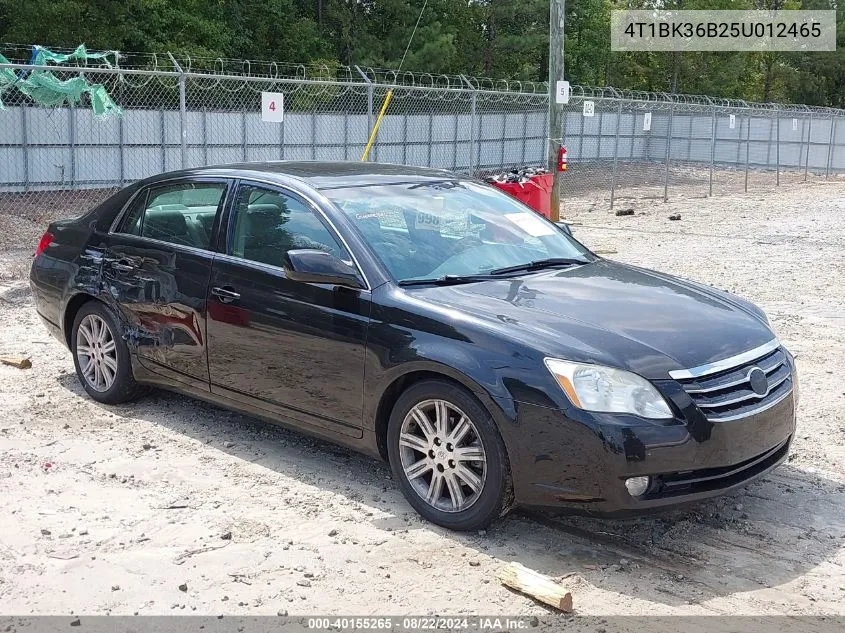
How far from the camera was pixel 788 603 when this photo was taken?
12.3 feet

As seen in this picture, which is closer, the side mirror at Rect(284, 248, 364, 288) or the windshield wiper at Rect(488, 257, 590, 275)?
the side mirror at Rect(284, 248, 364, 288)

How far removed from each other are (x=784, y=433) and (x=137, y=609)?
2.87 m

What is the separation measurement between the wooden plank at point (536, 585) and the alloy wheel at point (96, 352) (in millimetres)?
3196

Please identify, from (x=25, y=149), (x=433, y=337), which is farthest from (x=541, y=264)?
(x=25, y=149)

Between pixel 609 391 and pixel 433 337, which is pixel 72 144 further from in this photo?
pixel 609 391

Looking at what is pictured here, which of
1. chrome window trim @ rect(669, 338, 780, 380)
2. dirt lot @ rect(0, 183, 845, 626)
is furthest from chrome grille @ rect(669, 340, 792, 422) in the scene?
dirt lot @ rect(0, 183, 845, 626)

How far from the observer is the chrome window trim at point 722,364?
158 inches

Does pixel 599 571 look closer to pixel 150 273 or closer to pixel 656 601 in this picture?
pixel 656 601

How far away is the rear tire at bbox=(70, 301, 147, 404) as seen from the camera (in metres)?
6.00

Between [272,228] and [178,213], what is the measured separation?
2.76ft

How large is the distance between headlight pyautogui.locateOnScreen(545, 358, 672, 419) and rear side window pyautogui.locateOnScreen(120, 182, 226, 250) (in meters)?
2.44

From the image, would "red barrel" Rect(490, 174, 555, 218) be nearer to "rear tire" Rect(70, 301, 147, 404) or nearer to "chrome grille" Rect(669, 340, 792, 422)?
"rear tire" Rect(70, 301, 147, 404)

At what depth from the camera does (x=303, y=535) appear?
4355 millimetres

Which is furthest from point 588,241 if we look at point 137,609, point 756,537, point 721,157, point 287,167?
point 721,157
